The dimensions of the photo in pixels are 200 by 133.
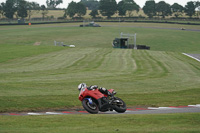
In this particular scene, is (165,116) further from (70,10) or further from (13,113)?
(70,10)

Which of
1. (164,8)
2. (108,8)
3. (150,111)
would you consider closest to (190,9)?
(164,8)

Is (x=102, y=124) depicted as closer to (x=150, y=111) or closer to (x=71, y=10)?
(x=150, y=111)

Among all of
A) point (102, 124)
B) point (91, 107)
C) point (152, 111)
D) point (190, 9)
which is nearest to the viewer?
point (102, 124)

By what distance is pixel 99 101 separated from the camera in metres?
13.0

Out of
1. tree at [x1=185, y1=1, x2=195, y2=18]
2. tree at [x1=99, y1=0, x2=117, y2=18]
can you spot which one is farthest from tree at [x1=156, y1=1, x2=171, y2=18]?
tree at [x1=99, y1=0, x2=117, y2=18]

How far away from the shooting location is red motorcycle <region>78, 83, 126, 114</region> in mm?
13039

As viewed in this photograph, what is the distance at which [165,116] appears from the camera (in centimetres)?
1230

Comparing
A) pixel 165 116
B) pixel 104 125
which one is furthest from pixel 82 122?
pixel 165 116

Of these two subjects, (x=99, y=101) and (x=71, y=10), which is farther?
(x=71, y=10)

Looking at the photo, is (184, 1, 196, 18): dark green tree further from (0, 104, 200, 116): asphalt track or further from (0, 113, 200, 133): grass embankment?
(0, 113, 200, 133): grass embankment

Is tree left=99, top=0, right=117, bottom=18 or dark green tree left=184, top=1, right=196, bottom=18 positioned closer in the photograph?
dark green tree left=184, top=1, right=196, bottom=18

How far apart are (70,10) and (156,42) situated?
377 feet

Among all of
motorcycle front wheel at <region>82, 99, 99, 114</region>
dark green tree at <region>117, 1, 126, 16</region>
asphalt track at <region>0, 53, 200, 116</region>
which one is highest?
dark green tree at <region>117, 1, 126, 16</region>

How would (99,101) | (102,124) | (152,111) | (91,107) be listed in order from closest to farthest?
1. (102,124)
2. (99,101)
3. (91,107)
4. (152,111)
